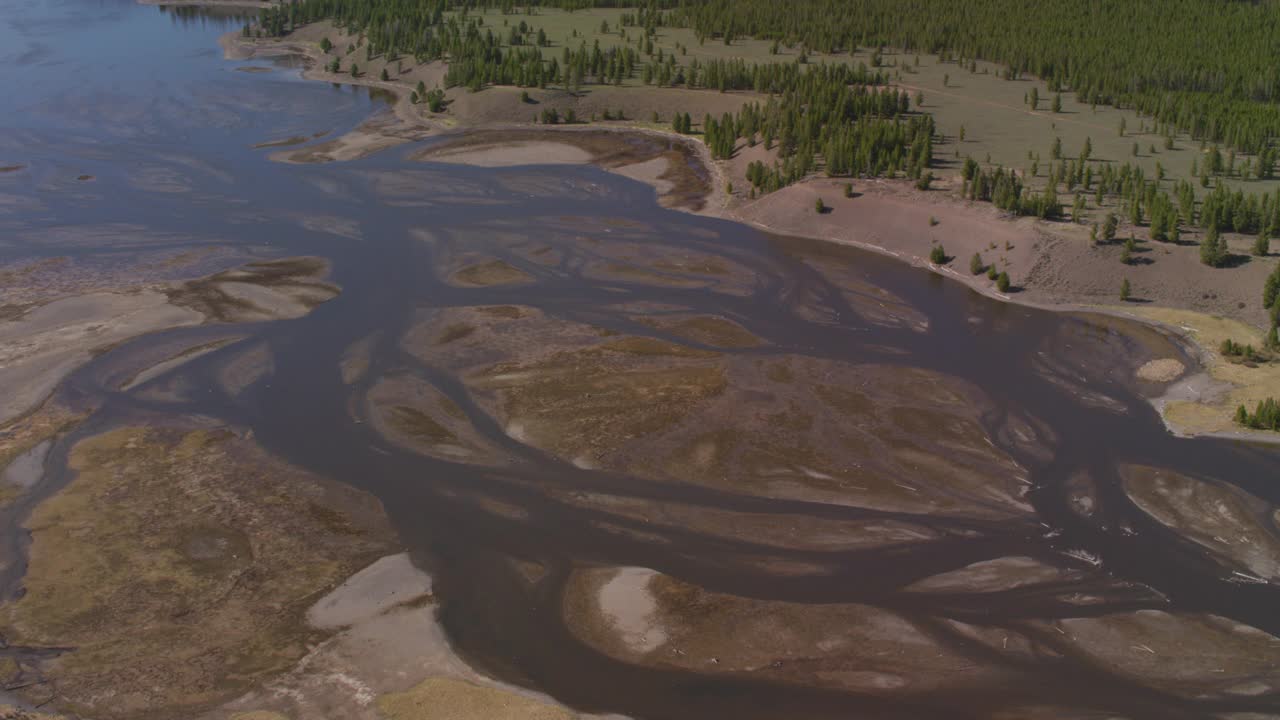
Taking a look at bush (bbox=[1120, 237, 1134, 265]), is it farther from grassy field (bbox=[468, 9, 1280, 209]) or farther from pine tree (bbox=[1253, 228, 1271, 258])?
grassy field (bbox=[468, 9, 1280, 209])

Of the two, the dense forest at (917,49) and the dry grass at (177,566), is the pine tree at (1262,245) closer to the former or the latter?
the dense forest at (917,49)

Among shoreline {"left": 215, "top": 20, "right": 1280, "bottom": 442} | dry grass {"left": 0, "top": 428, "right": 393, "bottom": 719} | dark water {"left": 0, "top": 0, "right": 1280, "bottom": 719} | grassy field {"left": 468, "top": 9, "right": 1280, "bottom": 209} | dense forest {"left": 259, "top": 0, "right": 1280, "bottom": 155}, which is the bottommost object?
dry grass {"left": 0, "top": 428, "right": 393, "bottom": 719}

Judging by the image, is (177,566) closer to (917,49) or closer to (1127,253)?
(1127,253)

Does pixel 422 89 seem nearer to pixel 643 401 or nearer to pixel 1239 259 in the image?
pixel 643 401

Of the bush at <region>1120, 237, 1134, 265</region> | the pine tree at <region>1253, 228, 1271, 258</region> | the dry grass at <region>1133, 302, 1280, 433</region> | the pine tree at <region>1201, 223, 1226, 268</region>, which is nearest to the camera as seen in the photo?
the dry grass at <region>1133, 302, 1280, 433</region>

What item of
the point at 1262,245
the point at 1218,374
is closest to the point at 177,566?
the point at 1218,374

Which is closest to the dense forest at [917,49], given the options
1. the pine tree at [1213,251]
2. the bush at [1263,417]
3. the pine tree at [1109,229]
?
the pine tree at [1213,251]

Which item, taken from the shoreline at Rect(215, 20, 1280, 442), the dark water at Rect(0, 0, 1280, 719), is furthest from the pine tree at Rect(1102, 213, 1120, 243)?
the dark water at Rect(0, 0, 1280, 719)

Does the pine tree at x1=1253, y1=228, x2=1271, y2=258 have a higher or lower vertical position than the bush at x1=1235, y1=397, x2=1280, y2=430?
higher

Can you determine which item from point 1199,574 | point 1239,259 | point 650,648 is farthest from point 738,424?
point 1239,259
